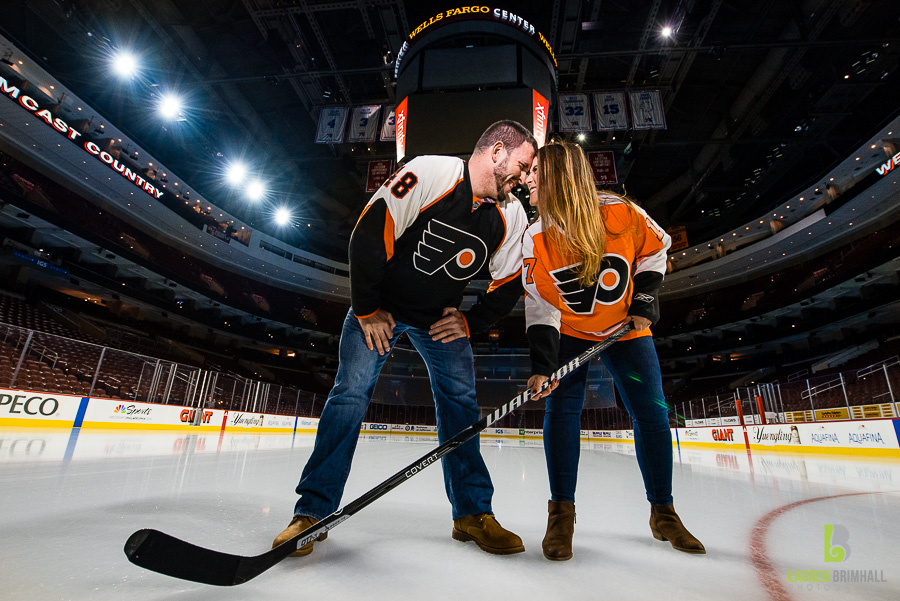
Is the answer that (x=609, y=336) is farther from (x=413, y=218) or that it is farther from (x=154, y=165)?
(x=154, y=165)

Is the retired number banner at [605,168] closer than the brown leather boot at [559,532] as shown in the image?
No

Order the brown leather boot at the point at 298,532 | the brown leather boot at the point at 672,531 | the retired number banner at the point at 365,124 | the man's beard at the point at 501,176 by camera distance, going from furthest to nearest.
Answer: the retired number banner at the point at 365,124, the man's beard at the point at 501,176, the brown leather boot at the point at 672,531, the brown leather boot at the point at 298,532

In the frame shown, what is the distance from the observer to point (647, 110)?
26.0ft

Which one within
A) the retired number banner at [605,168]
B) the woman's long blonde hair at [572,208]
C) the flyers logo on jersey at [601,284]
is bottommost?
the flyers logo on jersey at [601,284]

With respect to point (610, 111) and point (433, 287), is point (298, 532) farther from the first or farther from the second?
point (610, 111)

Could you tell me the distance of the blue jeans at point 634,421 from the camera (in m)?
1.43

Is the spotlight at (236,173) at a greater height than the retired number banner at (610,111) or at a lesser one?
greater

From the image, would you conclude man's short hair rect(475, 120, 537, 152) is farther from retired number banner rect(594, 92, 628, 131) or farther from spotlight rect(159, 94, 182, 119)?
spotlight rect(159, 94, 182, 119)

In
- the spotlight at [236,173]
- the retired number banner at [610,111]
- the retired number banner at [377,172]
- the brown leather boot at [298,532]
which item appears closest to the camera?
the brown leather boot at [298,532]

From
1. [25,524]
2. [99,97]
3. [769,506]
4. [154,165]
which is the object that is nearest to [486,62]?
[769,506]

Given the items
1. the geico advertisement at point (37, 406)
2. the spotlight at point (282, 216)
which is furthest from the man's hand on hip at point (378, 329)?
the spotlight at point (282, 216)

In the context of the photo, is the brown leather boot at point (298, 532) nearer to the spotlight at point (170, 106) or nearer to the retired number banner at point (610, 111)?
the retired number banner at point (610, 111)

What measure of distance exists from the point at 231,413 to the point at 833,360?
19.7 meters

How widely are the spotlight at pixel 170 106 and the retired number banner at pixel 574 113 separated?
1103 cm
